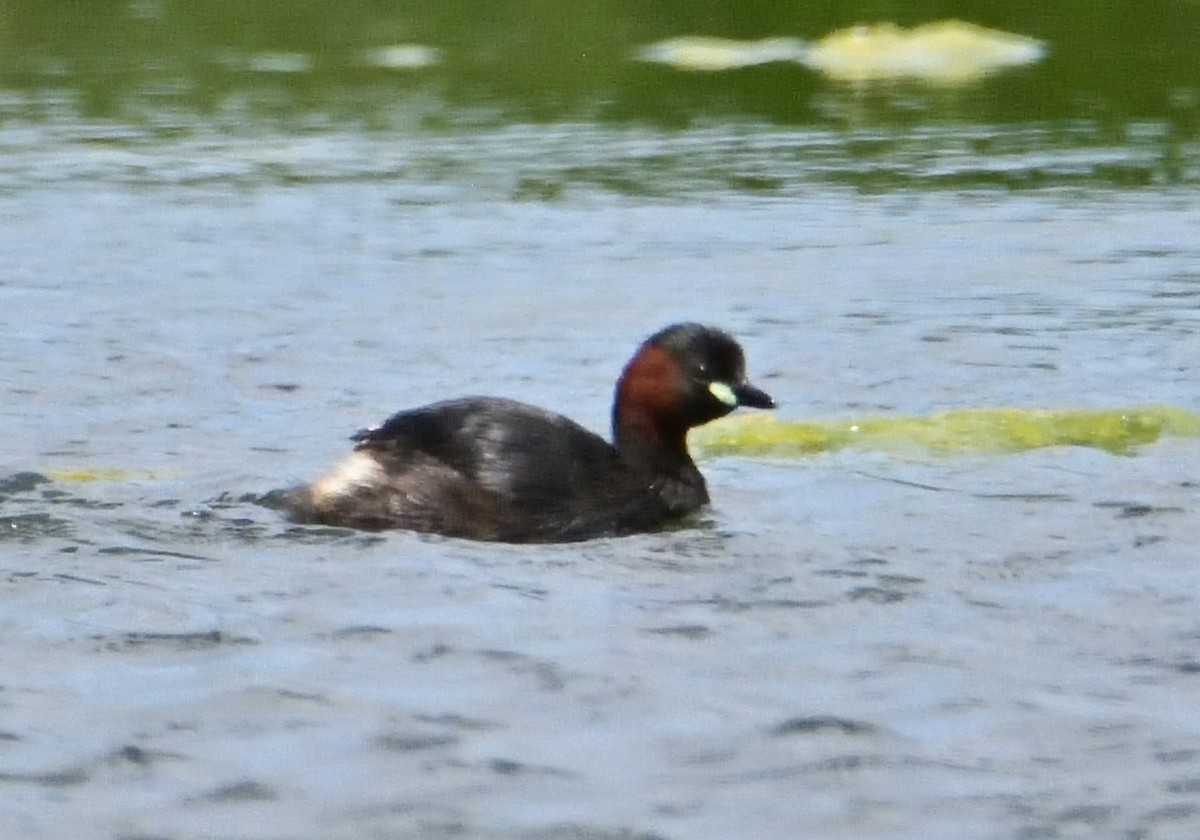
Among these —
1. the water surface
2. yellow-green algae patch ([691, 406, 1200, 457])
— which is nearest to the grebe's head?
the water surface

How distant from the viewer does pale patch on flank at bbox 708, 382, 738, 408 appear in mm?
9289

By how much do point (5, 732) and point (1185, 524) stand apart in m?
4.16

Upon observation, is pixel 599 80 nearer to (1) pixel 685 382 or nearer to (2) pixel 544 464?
(1) pixel 685 382

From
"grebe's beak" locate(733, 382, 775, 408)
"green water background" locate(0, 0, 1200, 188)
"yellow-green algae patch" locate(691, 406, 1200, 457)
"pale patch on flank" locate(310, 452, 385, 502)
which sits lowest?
"yellow-green algae patch" locate(691, 406, 1200, 457)

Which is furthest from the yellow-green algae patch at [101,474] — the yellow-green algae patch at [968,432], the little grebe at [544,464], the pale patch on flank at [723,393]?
the yellow-green algae patch at [968,432]

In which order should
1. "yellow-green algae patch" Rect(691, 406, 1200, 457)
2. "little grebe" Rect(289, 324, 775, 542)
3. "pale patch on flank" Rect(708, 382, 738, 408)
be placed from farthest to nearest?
1. "yellow-green algae patch" Rect(691, 406, 1200, 457)
2. "pale patch on flank" Rect(708, 382, 738, 408)
3. "little grebe" Rect(289, 324, 775, 542)

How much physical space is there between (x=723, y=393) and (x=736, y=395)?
48 millimetres

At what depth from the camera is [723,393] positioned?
930cm

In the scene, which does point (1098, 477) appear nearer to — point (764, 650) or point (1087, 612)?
point (1087, 612)

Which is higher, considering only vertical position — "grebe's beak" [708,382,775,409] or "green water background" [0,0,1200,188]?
"green water background" [0,0,1200,188]

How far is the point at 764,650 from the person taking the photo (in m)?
7.05

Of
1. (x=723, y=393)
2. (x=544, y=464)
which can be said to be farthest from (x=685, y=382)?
(x=544, y=464)

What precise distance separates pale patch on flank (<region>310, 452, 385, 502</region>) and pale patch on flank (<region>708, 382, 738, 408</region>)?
1.30m

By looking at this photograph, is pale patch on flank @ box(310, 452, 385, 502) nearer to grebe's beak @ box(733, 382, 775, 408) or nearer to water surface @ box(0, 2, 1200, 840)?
water surface @ box(0, 2, 1200, 840)
